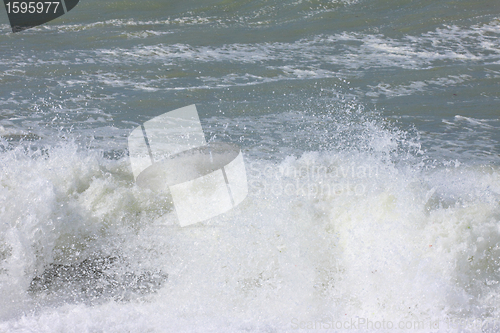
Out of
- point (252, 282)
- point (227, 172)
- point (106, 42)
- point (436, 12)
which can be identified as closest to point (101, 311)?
point (252, 282)

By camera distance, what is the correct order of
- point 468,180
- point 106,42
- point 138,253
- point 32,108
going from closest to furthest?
point 138,253, point 468,180, point 32,108, point 106,42

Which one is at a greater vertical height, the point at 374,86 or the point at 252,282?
the point at 374,86

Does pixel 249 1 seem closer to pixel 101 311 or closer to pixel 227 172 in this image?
pixel 227 172

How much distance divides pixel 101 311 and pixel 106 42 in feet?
18.2

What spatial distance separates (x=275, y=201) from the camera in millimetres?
3354

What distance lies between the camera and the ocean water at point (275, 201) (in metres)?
2.70

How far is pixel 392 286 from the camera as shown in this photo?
2.72 metres

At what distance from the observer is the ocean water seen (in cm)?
270

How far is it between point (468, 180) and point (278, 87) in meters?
2.57

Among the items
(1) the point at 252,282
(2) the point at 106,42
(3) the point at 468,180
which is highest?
(2) the point at 106,42

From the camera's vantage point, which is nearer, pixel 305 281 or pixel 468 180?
pixel 305 281

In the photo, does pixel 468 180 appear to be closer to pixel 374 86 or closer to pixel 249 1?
pixel 374 86

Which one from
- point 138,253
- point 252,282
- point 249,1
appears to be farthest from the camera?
point 249,1

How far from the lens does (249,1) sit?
8.52 m
